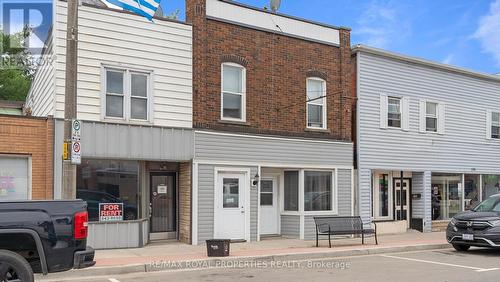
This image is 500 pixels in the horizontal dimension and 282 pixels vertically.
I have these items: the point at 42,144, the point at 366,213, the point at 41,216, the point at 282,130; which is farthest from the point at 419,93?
the point at 41,216

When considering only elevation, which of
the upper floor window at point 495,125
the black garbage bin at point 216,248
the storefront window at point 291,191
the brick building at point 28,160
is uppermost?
the upper floor window at point 495,125

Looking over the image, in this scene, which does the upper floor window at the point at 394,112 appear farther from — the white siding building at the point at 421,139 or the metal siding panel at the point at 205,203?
the metal siding panel at the point at 205,203

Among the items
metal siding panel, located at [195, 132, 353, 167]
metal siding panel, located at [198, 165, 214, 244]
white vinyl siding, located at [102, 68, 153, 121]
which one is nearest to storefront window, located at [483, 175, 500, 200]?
metal siding panel, located at [195, 132, 353, 167]

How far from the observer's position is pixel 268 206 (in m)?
17.7

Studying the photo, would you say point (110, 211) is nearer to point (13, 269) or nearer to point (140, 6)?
point (140, 6)

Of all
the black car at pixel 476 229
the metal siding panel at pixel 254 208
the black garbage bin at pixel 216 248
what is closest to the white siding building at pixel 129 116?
the metal siding panel at pixel 254 208

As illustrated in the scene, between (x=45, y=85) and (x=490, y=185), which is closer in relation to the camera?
(x=45, y=85)

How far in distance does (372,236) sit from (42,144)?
10.8m

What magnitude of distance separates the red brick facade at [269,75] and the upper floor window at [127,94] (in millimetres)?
1467

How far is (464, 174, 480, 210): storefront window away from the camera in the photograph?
74.3ft

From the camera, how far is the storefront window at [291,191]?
57.6 feet

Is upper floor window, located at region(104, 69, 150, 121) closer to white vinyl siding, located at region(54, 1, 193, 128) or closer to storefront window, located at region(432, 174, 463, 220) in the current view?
white vinyl siding, located at region(54, 1, 193, 128)

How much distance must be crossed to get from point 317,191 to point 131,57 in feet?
24.7

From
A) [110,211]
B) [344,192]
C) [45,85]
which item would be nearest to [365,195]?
[344,192]
